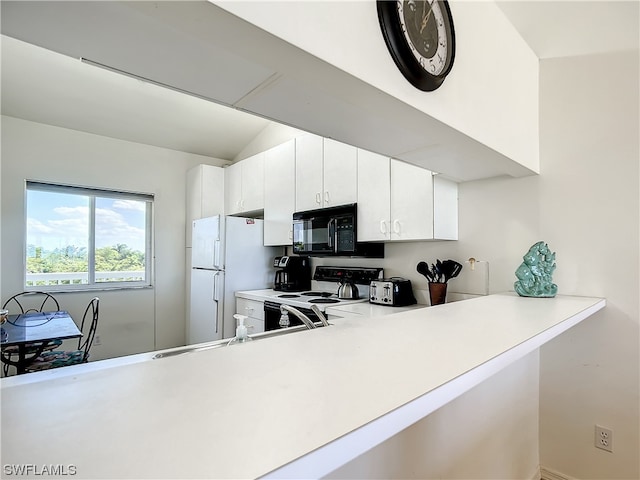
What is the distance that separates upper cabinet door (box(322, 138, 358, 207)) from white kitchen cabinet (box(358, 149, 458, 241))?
0.07 m

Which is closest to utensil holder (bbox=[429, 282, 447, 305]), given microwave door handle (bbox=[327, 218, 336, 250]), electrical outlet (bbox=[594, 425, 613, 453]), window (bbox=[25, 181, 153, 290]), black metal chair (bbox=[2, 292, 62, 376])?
microwave door handle (bbox=[327, 218, 336, 250])

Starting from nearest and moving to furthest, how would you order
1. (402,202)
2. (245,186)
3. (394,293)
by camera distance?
1. (402,202)
2. (394,293)
3. (245,186)

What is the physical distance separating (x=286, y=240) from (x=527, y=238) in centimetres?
209

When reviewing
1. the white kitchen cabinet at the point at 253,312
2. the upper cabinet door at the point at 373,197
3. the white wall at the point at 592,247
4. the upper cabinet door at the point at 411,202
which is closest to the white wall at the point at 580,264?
the white wall at the point at 592,247

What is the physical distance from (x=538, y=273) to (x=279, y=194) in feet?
7.93

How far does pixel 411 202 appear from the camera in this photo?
2.31 m

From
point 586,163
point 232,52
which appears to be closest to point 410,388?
point 232,52

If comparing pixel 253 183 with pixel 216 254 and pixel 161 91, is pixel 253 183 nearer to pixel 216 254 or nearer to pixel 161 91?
pixel 216 254

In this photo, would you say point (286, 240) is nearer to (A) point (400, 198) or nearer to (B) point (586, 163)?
(A) point (400, 198)

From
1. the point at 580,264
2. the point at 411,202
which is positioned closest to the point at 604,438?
the point at 580,264

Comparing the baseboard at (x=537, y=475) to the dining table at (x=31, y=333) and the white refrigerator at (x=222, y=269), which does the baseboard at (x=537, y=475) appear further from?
the dining table at (x=31, y=333)

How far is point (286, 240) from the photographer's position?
3412 mm

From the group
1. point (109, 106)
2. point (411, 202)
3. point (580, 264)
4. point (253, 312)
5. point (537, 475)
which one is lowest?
point (537, 475)

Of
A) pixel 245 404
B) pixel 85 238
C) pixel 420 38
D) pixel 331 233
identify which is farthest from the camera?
pixel 85 238
